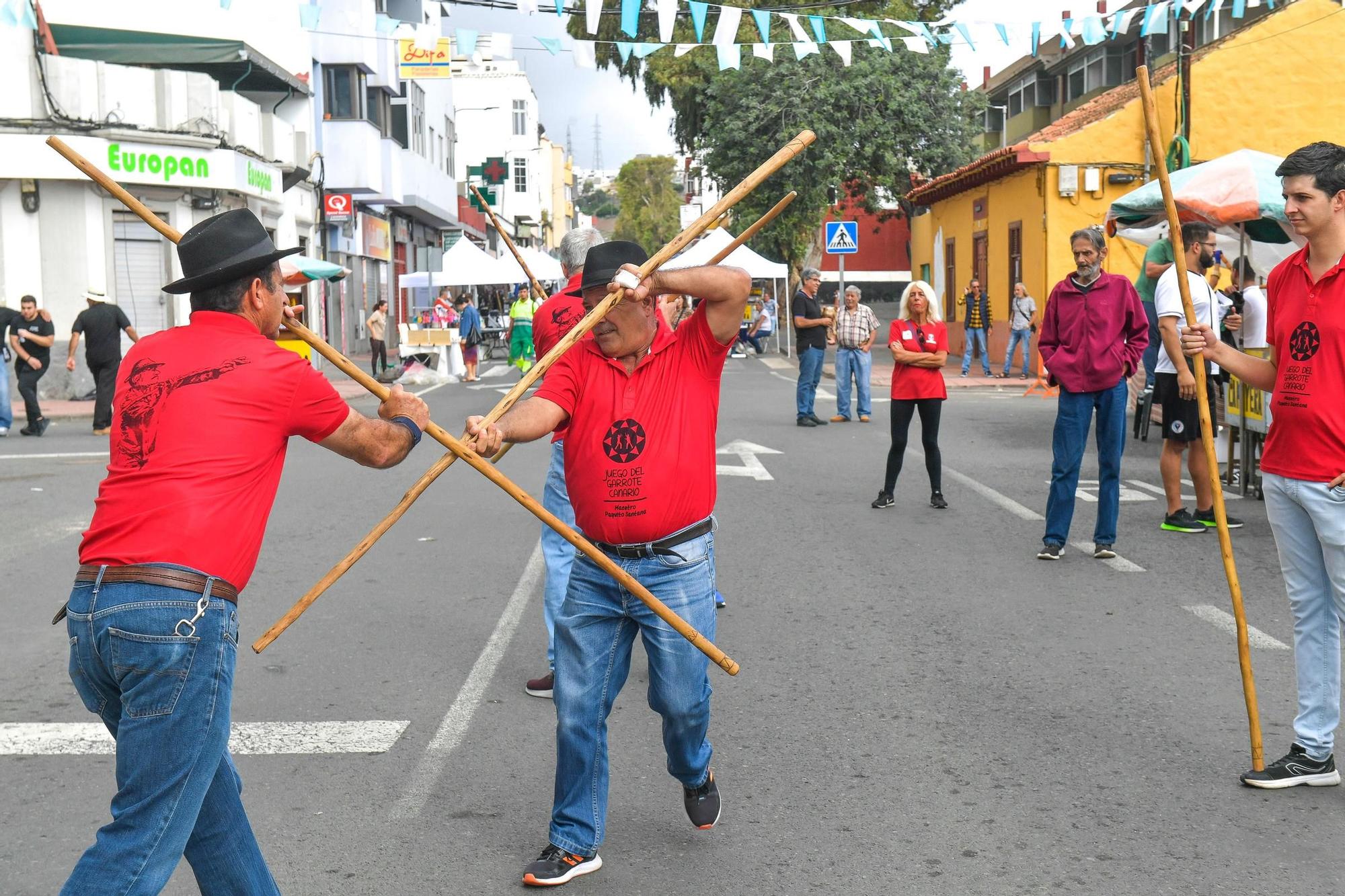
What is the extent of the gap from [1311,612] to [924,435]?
6.09 metres

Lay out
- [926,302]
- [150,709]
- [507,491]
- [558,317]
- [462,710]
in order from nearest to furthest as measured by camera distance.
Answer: [150,709]
[507,491]
[462,710]
[558,317]
[926,302]

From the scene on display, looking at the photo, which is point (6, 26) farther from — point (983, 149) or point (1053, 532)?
point (983, 149)

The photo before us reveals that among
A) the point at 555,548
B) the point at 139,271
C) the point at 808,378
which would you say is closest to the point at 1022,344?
the point at 808,378

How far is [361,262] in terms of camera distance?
38188 mm

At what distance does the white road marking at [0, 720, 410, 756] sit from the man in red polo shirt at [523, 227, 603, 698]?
2.57 ft

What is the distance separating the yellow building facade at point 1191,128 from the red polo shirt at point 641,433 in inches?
879

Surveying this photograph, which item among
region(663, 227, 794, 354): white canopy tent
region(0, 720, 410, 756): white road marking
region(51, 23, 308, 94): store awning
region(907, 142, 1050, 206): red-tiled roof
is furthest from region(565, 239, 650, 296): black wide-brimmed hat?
region(907, 142, 1050, 206): red-tiled roof

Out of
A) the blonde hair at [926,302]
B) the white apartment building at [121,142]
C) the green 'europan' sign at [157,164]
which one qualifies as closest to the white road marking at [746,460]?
the blonde hair at [926,302]

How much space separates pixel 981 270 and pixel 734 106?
7842 millimetres

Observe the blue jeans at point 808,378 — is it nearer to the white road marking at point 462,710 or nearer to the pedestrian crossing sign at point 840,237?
the pedestrian crossing sign at point 840,237

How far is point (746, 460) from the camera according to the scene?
13500 millimetres

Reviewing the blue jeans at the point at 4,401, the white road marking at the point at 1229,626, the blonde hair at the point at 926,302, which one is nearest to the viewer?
the white road marking at the point at 1229,626

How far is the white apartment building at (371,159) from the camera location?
33.9 m

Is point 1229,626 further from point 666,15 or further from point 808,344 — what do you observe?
point 808,344
